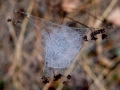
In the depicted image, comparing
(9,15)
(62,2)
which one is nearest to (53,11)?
(62,2)

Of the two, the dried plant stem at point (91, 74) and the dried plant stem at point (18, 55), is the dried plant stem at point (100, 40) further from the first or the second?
the dried plant stem at point (18, 55)

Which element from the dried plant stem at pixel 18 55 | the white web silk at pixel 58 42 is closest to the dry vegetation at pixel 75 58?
the dried plant stem at pixel 18 55

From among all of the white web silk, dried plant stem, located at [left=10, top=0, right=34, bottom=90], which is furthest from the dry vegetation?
the white web silk

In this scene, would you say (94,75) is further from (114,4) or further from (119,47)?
(114,4)

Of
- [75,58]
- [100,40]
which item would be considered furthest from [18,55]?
[100,40]

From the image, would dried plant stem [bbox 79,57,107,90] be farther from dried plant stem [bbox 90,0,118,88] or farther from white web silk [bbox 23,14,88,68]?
white web silk [bbox 23,14,88,68]

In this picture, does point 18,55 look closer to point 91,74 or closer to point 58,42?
point 91,74
